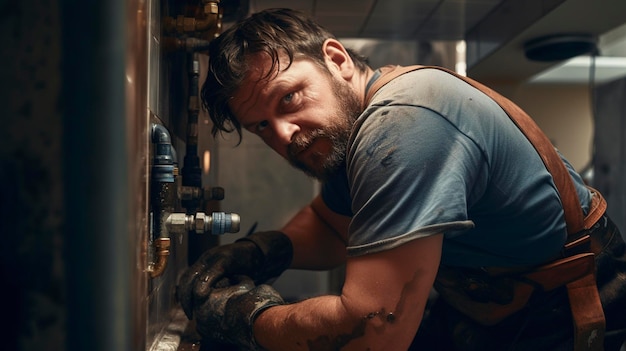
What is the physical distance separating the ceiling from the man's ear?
114cm

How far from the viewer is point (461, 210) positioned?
0.85m

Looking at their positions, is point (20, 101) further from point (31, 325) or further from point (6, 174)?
point (31, 325)

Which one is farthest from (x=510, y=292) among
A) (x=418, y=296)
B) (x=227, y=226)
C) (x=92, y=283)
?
(x=92, y=283)

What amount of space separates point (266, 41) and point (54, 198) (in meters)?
0.62

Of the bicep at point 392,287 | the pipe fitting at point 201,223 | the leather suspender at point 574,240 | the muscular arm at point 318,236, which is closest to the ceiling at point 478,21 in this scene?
the muscular arm at point 318,236

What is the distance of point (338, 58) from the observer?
1217 millimetres

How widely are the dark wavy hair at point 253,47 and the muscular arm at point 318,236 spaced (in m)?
0.38

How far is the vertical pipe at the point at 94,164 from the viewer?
592mm

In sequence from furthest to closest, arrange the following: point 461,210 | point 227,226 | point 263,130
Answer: point 263,130
point 227,226
point 461,210

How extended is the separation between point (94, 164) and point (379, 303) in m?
0.46

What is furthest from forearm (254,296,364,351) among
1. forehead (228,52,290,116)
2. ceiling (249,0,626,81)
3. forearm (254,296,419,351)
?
ceiling (249,0,626,81)

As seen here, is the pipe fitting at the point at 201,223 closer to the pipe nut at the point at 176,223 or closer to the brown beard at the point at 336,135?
the pipe nut at the point at 176,223

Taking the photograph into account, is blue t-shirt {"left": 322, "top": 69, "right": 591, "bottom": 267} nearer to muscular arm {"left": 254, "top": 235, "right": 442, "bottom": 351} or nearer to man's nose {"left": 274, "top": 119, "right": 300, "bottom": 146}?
muscular arm {"left": 254, "top": 235, "right": 442, "bottom": 351}

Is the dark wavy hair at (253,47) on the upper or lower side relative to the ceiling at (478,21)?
lower
